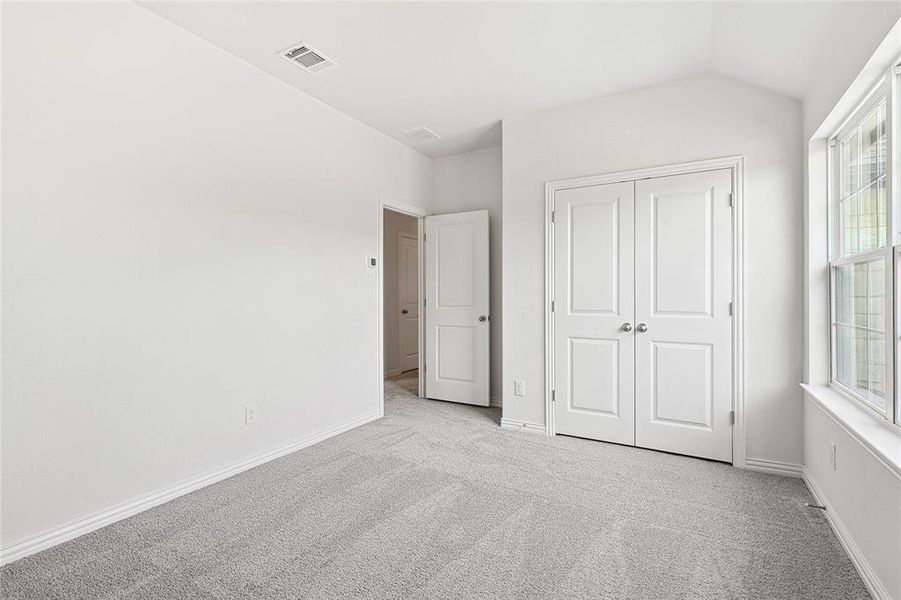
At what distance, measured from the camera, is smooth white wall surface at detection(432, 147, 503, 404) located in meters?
4.63

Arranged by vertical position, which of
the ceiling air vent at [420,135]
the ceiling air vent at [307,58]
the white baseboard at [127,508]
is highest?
the ceiling air vent at [420,135]

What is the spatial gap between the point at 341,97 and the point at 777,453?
3.88 meters

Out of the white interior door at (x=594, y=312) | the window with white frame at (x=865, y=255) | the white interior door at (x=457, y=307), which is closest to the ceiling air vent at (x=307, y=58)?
the white interior door at (x=594, y=312)

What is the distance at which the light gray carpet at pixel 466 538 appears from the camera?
1741 millimetres

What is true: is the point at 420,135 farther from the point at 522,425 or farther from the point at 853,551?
the point at 853,551

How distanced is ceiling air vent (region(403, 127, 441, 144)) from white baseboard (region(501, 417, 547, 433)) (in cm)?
267

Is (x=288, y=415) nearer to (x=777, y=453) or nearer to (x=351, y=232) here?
(x=351, y=232)

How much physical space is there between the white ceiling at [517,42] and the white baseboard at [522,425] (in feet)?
8.47

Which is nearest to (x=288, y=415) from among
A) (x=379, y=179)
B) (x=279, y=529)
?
(x=279, y=529)

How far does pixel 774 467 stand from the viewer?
9.32 ft

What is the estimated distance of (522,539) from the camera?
6.78ft

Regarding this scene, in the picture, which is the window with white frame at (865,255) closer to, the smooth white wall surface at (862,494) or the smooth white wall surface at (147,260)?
the smooth white wall surface at (862,494)

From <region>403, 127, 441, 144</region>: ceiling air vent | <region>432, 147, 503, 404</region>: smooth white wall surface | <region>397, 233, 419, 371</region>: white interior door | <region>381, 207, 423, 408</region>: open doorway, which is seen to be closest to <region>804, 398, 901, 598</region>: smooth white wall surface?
<region>432, 147, 503, 404</region>: smooth white wall surface

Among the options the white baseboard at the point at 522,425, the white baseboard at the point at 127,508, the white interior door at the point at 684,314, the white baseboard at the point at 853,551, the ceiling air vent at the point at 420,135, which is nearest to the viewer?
the white baseboard at the point at 853,551
